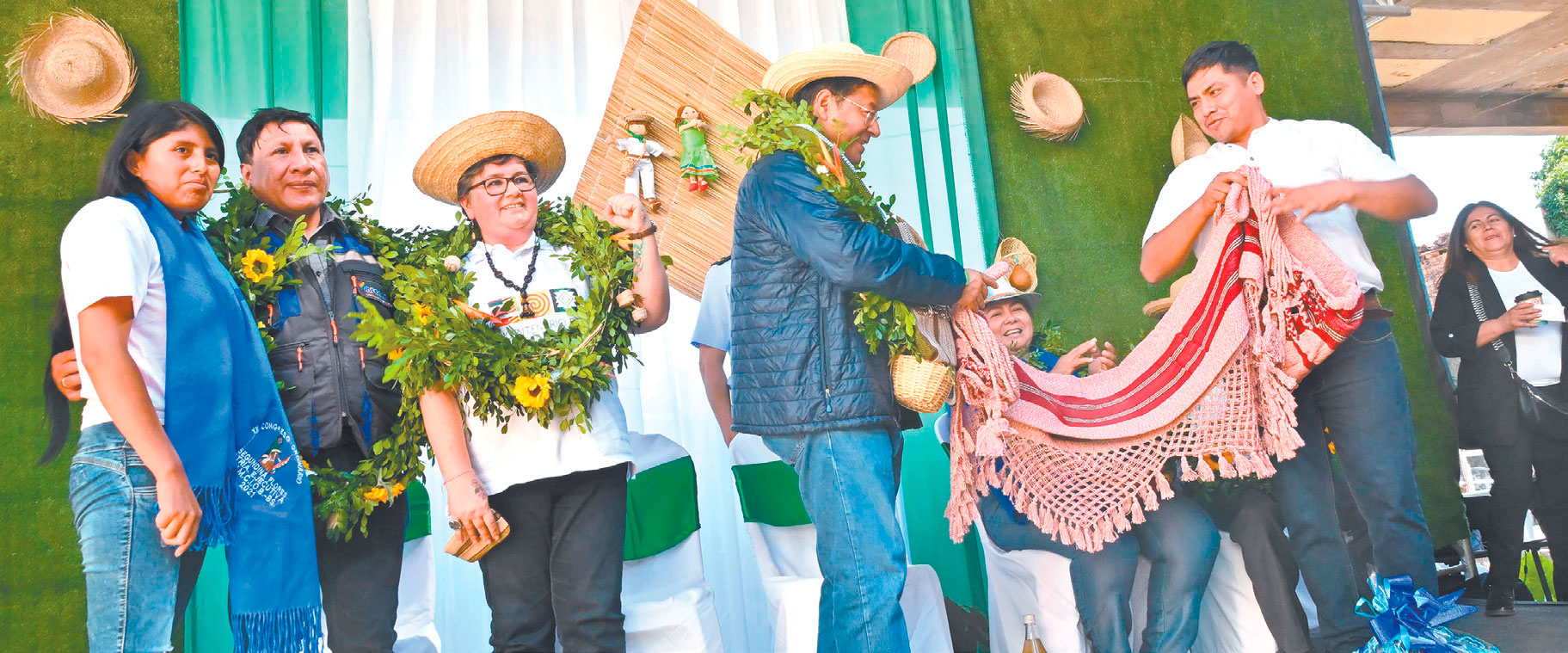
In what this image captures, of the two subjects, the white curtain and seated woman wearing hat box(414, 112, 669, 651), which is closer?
seated woman wearing hat box(414, 112, 669, 651)

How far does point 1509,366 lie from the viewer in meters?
4.15

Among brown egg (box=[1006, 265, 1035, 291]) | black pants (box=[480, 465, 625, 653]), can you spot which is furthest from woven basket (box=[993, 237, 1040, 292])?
black pants (box=[480, 465, 625, 653])

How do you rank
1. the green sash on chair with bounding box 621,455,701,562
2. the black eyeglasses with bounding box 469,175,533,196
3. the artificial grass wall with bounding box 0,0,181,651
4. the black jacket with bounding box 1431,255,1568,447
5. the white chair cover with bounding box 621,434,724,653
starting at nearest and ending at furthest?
the black eyeglasses with bounding box 469,175,533,196
the white chair cover with bounding box 621,434,724,653
the green sash on chair with bounding box 621,455,701,562
the artificial grass wall with bounding box 0,0,181,651
the black jacket with bounding box 1431,255,1568,447

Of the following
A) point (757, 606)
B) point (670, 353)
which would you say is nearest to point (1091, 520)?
point (757, 606)

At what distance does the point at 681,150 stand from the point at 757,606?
1.65m

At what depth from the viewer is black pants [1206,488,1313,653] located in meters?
3.27

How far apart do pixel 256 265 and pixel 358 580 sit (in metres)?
0.78

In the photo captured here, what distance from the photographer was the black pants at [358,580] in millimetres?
2506

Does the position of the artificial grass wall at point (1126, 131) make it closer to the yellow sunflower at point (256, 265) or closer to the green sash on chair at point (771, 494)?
the green sash on chair at point (771, 494)

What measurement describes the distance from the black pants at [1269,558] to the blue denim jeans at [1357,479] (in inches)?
2.9

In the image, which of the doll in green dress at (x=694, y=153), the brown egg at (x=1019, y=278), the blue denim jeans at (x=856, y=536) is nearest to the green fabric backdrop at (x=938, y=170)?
the brown egg at (x=1019, y=278)

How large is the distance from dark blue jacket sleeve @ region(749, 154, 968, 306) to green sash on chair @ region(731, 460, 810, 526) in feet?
2.75

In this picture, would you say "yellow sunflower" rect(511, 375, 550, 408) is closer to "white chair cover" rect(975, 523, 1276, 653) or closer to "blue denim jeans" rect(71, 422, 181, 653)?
"blue denim jeans" rect(71, 422, 181, 653)

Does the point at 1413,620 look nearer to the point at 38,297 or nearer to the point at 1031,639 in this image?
the point at 1031,639
